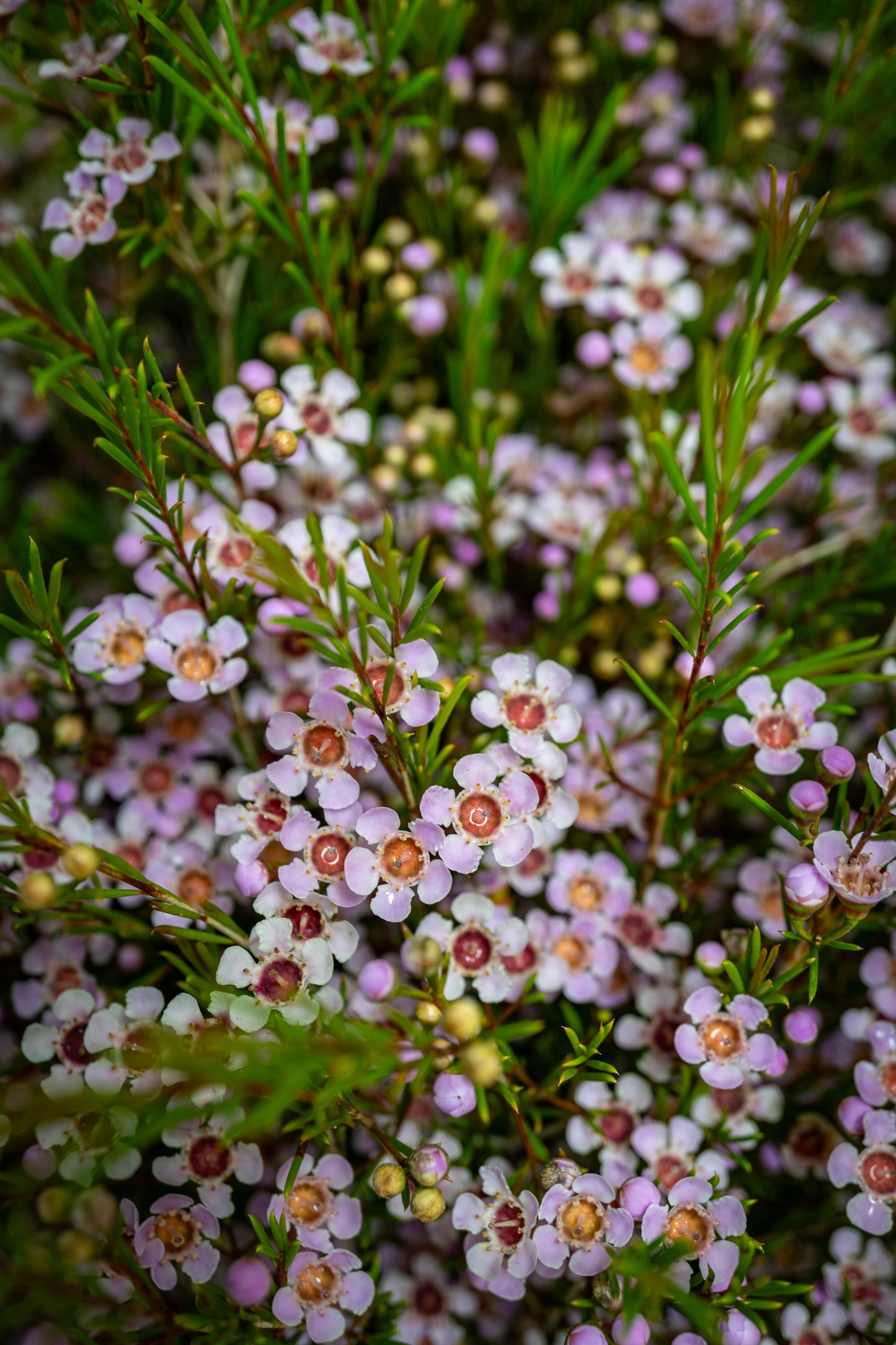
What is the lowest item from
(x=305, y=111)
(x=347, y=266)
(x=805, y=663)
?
(x=805, y=663)

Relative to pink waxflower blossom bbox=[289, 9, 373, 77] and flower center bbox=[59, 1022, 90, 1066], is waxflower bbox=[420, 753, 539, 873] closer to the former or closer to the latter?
flower center bbox=[59, 1022, 90, 1066]

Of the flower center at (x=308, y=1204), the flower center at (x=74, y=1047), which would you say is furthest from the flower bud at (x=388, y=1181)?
the flower center at (x=74, y=1047)

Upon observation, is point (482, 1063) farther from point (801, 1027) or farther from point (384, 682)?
point (801, 1027)

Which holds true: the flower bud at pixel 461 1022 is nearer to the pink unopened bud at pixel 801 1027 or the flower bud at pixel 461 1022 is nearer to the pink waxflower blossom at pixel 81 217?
the pink unopened bud at pixel 801 1027

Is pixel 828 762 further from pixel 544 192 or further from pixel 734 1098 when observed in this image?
pixel 544 192

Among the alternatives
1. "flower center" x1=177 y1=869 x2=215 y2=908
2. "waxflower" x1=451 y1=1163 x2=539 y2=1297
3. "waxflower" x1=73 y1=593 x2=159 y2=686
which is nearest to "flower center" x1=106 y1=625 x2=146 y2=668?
"waxflower" x1=73 y1=593 x2=159 y2=686

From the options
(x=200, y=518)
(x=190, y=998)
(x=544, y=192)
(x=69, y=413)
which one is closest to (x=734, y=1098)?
(x=190, y=998)
